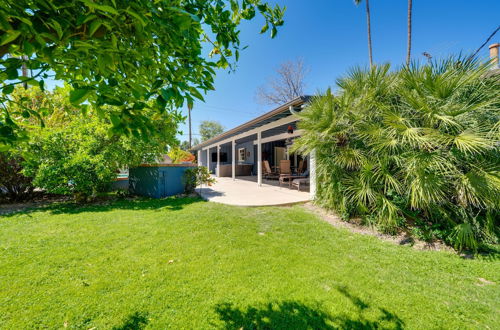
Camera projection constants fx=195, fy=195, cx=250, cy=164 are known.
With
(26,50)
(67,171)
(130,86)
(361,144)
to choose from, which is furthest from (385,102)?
(67,171)

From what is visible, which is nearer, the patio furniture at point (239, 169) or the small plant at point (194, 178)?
the small plant at point (194, 178)

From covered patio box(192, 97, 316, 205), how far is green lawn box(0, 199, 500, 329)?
2729 mm

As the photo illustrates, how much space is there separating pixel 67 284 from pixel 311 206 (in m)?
5.70

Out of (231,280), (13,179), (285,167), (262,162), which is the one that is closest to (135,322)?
(231,280)

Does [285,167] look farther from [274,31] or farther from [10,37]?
[10,37]

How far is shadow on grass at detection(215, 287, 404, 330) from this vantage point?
1927 mm

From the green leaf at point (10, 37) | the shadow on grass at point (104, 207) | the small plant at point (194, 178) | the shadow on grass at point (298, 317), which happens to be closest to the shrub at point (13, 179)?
the shadow on grass at point (104, 207)

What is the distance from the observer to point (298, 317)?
2023mm

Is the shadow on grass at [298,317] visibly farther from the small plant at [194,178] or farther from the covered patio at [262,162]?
the small plant at [194,178]

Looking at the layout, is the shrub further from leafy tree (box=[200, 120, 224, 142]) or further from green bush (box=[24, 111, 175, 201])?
leafy tree (box=[200, 120, 224, 142])

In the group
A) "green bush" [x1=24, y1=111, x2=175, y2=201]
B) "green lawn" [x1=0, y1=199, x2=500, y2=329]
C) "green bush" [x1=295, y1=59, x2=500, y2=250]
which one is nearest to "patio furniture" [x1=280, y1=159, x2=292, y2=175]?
"green bush" [x1=295, y1=59, x2=500, y2=250]

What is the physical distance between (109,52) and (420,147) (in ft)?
15.4

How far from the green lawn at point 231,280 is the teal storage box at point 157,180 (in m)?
3.41

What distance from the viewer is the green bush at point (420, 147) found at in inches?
134
